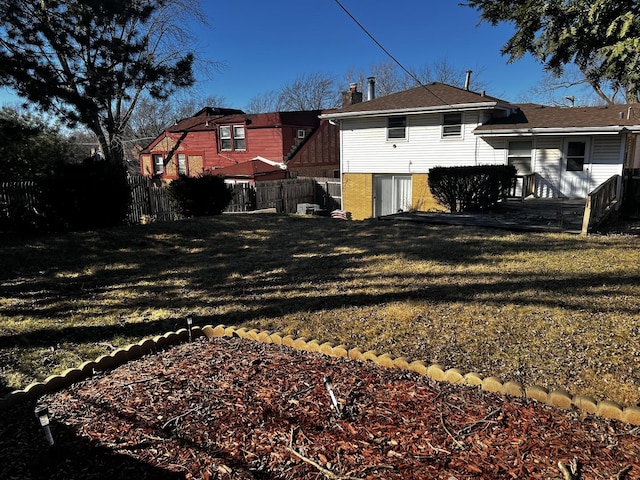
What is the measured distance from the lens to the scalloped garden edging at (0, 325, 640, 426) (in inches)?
107

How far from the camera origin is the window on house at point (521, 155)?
51.9 ft

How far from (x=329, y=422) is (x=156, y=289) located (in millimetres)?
4847

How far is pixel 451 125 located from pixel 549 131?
370 cm

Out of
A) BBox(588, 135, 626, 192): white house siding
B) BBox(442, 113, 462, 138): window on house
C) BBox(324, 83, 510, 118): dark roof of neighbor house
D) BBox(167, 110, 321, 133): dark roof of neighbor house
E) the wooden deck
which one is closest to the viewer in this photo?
the wooden deck

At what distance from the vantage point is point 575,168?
15055 millimetres

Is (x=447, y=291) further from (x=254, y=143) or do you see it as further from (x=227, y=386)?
(x=254, y=143)

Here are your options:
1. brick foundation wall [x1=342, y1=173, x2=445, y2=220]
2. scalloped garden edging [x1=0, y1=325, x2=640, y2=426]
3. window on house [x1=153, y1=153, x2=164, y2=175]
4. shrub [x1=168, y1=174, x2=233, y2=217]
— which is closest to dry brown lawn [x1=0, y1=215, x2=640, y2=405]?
scalloped garden edging [x1=0, y1=325, x2=640, y2=426]

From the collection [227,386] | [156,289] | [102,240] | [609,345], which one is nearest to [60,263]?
[102,240]

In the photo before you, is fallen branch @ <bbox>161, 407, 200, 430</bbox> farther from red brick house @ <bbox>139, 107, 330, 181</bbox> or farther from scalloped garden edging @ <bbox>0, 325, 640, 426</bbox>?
red brick house @ <bbox>139, 107, 330, 181</bbox>

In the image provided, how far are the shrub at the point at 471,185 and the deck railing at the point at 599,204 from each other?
2551 mm

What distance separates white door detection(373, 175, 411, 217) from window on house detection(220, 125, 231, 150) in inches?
468

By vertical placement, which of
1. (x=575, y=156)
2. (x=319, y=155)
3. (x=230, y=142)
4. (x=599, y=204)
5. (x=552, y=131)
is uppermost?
(x=230, y=142)

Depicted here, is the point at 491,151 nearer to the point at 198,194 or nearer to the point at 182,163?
the point at 198,194

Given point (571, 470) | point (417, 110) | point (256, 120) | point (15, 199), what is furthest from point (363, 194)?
point (571, 470)
